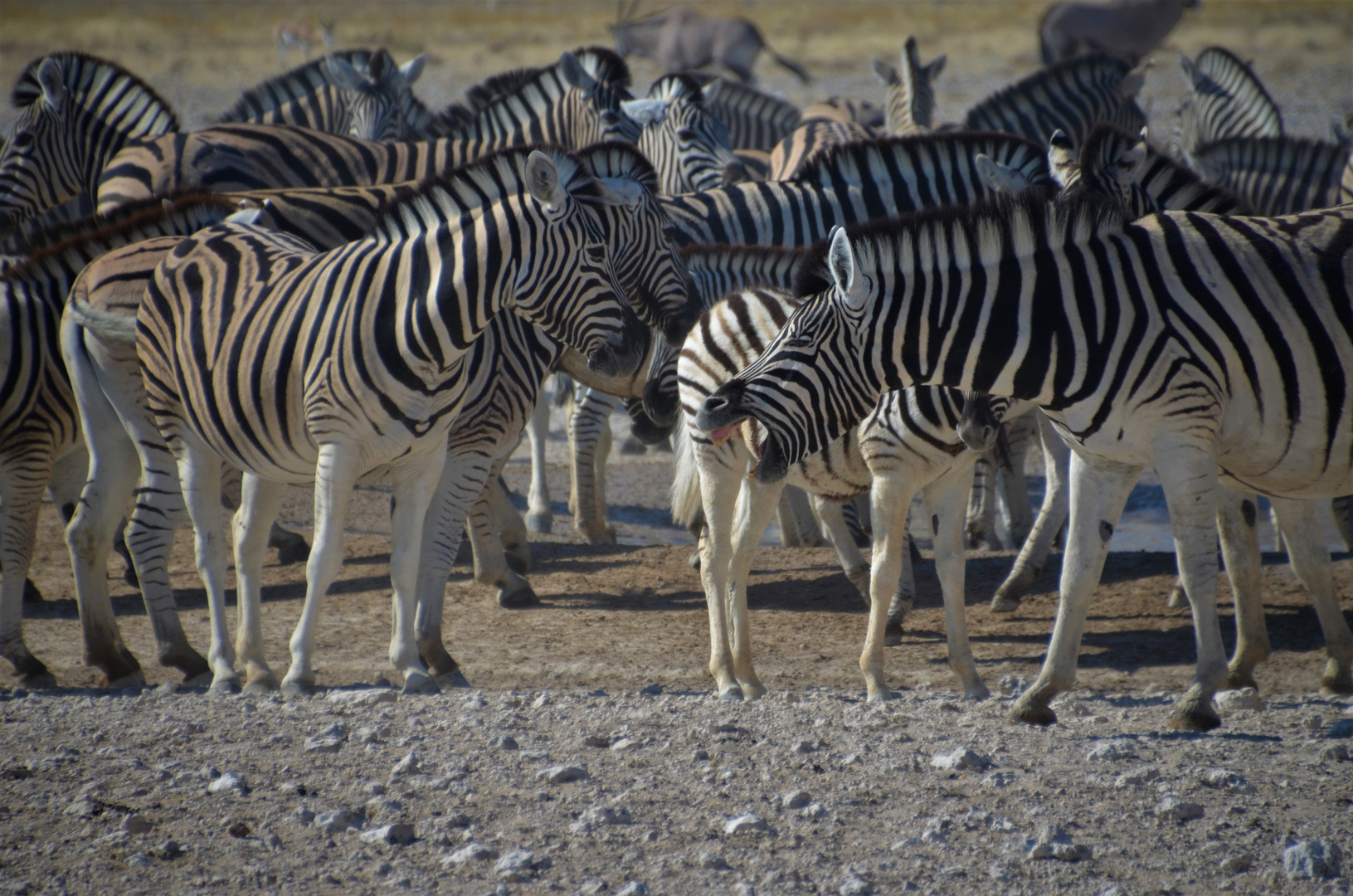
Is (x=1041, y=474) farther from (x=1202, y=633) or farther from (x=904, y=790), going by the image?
(x=904, y=790)

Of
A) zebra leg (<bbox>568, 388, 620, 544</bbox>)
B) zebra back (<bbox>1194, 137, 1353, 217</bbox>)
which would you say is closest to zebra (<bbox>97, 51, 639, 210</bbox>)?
zebra leg (<bbox>568, 388, 620, 544</bbox>)

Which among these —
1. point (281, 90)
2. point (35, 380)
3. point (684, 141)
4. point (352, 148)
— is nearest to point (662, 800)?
point (35, 380)

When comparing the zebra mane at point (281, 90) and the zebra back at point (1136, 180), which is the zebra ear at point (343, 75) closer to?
the zebra mane at point (281, 90)

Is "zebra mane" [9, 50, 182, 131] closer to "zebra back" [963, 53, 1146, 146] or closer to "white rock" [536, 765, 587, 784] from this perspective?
"zebra back" [963, 53, 1146, 146]

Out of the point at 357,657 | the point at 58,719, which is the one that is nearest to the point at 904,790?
the point at 58,719

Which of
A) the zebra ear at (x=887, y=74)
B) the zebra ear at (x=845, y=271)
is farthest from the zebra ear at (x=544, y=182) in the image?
the zebra ear at (x=887, y=74)

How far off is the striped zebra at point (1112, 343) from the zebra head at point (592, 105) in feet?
22.3

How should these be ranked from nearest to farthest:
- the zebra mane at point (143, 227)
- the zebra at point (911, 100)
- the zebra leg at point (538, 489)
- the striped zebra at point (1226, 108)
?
the zebra mane at point (143, 227) → the zebra leg at point (538, 489) → the zebra at point (911, 100) → the striped zebra at point (1226, 108)

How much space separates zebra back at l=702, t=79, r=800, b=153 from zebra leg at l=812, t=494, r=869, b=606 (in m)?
12.1

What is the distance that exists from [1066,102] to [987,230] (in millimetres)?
10101

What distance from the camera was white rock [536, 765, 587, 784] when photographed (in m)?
3.96

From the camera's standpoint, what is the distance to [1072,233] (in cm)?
431

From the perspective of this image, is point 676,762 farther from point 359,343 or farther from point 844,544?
point 844,544

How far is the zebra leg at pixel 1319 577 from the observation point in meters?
5.31
